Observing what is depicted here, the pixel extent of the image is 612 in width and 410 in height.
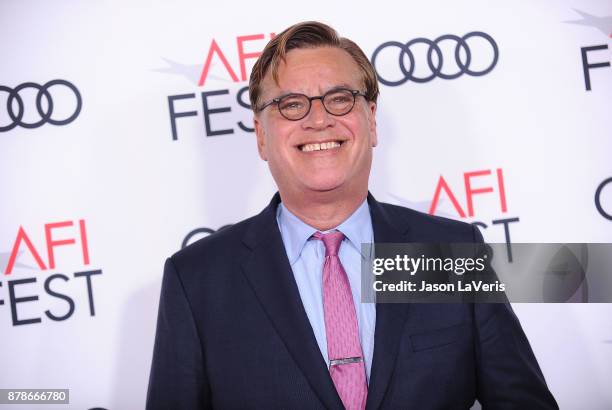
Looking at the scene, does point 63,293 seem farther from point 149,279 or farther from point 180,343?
point 180,343

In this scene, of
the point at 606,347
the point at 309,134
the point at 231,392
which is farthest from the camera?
the point at 606,347

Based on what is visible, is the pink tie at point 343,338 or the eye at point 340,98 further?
the eye at point 340,98

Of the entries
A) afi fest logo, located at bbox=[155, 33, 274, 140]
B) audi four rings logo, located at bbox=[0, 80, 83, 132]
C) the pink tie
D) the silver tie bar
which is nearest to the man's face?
the pink tie

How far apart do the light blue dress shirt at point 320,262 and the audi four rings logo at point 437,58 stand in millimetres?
789

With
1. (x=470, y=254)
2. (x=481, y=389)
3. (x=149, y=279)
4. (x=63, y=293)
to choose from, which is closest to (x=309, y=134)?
(x=470, y=254)

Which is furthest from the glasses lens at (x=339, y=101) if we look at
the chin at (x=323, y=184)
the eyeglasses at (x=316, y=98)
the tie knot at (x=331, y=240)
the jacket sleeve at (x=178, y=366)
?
the jacket sleeve at (x=178, y=366)

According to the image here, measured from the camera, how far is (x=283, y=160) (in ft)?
5.91

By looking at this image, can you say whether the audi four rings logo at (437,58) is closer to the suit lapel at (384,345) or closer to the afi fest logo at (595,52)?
the afi fest logo at (595,52)

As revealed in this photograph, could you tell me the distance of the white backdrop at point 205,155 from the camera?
2451 millimetres

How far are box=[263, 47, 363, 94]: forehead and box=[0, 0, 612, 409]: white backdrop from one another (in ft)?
2.09

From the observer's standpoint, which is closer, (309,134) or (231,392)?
(231,392)

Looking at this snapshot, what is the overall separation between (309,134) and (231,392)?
0.71 m

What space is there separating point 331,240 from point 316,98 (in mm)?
391

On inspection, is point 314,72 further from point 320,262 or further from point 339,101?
point 320,262
